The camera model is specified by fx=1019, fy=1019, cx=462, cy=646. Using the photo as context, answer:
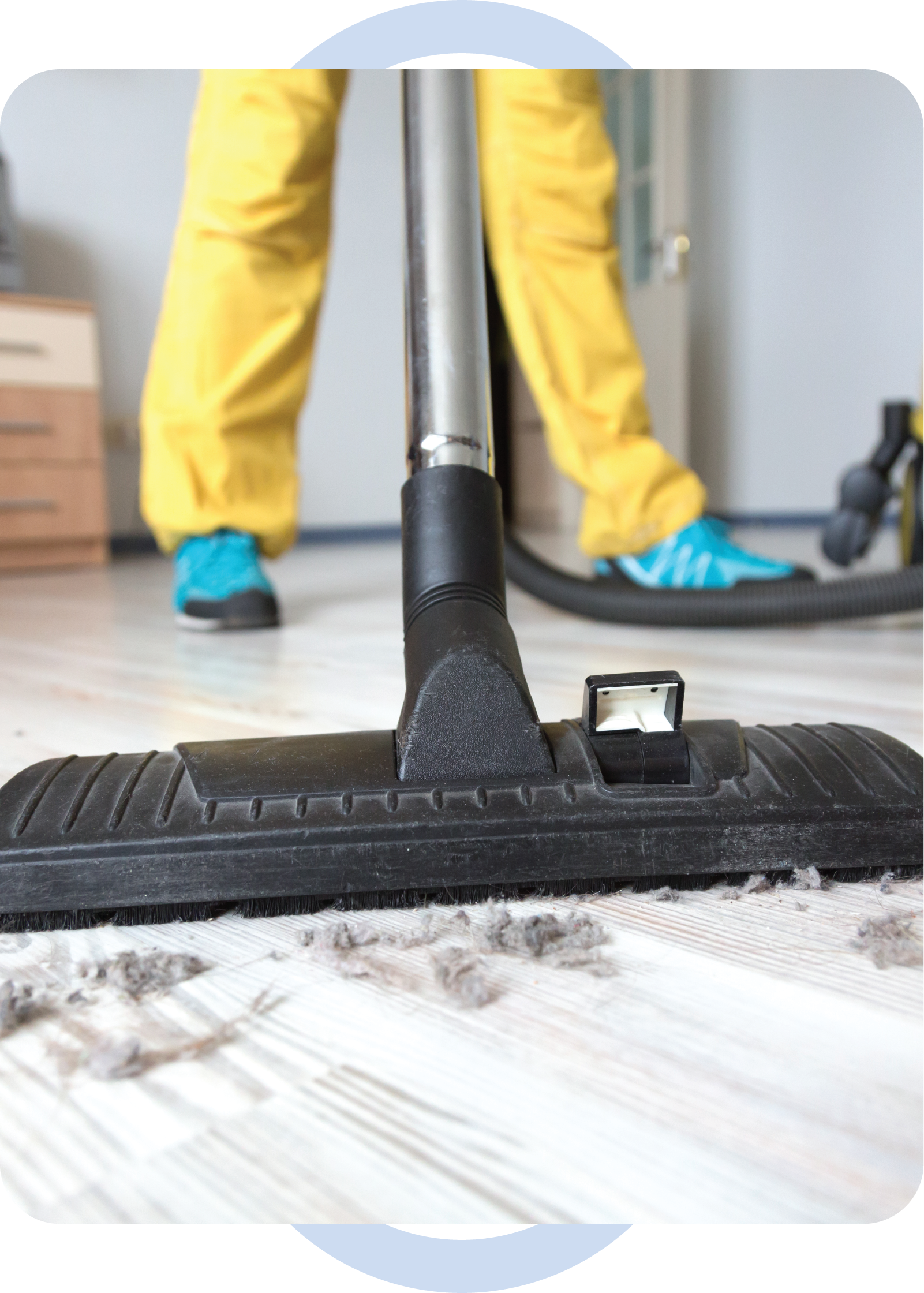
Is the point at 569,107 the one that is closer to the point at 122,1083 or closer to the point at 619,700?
the point at 619,700

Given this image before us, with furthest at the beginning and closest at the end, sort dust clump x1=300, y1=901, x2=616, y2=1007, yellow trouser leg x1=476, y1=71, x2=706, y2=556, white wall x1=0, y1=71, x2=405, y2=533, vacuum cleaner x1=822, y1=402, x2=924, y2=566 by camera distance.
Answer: white wall x1=0, y1=71, x2=405, y2=533, vacuum cleaner x1=822, y1=402, x2=924, y2=566, yellow trouser leg x1=476, y1=71, x2=706, y2=556, dust clump x1=300, y1=901, x2=616, y2=1007

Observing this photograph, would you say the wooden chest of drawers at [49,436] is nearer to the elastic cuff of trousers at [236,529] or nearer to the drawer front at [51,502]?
the drawer front at [51,502]

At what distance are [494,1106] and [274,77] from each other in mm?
1171

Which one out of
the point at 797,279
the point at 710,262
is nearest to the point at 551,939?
the point at 797,279

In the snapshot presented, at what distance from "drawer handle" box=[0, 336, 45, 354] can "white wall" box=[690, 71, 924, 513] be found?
8.84 ft

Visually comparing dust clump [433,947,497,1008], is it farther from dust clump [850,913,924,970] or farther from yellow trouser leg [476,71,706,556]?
yellow trouser leg [476,71,706,556]

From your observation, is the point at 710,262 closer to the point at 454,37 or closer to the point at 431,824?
the point at 454,37

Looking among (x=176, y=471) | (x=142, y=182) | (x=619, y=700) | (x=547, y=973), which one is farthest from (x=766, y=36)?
(x=142, y=182)

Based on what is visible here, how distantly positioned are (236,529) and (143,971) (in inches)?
40.5

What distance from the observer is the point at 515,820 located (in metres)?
0.40

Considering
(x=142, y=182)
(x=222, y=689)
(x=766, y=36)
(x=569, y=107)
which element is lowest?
(x=222, y=689)

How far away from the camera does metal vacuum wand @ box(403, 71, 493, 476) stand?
54 cm

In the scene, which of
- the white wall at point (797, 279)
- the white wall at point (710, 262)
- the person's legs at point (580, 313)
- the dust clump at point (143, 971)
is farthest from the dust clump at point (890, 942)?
the white wall at point (797, 279)

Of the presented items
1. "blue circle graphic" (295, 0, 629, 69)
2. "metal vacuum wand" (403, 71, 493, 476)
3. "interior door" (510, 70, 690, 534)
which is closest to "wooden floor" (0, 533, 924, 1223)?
"metal vacuum wand" (403, 71, 493, 476)
